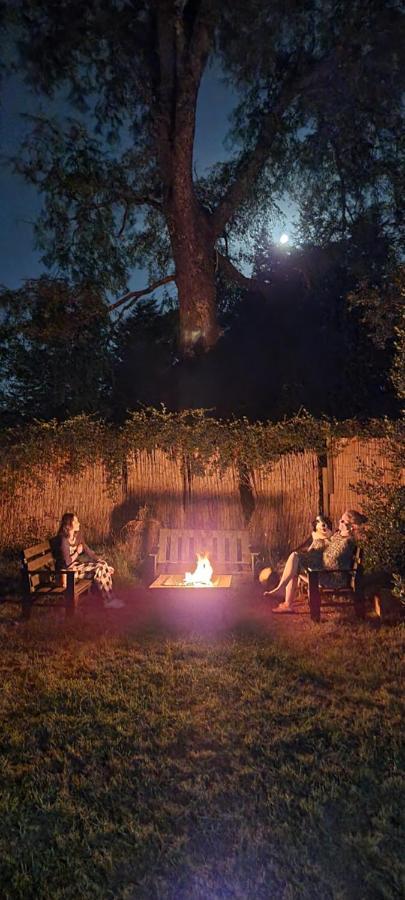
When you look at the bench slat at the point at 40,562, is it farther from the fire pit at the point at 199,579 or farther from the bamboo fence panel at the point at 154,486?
the bamboo fence panel at the point at 154,486

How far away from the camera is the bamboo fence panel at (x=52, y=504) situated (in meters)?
10.7

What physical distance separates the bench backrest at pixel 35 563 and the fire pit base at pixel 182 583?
1.25 meters

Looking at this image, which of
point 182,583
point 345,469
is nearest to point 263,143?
point 345,469

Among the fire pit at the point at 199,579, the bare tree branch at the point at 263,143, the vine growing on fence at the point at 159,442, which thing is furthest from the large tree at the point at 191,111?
the fire pit at the point at 199,579

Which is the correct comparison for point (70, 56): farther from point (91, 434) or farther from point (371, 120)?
point (91, 434)

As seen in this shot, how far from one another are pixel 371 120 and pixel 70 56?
7.45m

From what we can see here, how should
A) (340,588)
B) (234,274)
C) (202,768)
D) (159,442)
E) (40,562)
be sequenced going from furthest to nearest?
(234,274) < (159,442) < (40,562) < (340,588) < (202,768)

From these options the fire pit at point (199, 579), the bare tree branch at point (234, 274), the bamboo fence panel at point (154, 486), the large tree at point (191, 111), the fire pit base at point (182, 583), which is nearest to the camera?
the fire pit base at point (182, 583)

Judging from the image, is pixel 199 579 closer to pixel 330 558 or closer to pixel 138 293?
pixel 330 558

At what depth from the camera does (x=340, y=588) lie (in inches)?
275

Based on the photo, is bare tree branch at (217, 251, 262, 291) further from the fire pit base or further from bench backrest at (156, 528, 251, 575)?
the fire pit base

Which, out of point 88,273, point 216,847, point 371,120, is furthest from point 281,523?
point 371,120

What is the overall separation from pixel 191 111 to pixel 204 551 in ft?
35.4

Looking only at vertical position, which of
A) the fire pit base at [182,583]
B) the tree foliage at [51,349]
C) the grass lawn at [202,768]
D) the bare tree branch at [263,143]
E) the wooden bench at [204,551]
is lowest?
the grass lawn at [202,768]
